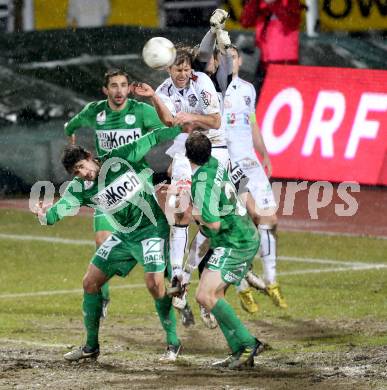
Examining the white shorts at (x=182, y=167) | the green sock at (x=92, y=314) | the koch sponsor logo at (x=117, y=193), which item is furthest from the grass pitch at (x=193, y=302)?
the white shorts at (x=182, y=167)

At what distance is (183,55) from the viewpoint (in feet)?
42.5

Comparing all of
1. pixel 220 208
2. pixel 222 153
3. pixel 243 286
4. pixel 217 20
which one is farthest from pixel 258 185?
pixel 220 208

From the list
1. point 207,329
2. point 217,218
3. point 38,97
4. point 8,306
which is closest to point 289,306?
point 207,329

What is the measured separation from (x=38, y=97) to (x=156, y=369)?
510 inches

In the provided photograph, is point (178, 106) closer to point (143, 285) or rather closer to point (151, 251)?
point (151, 251)

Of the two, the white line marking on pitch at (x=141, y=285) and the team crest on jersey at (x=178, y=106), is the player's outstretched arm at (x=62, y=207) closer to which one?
the team crest on jersey at (x=178, y=106)

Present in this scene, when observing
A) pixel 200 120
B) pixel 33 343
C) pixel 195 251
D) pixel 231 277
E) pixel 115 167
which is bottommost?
pixel 33 343

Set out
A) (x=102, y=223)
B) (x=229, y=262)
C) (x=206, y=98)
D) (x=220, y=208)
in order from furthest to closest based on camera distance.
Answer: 1. (x=102, y=223)
2. (x=206, y=98)
3. (x=229, y=262)
4. (x=220, y=208)

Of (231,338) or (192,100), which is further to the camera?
→ (192,100)

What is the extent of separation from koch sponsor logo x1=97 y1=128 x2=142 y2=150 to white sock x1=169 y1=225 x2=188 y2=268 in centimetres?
125

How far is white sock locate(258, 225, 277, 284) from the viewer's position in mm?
14586

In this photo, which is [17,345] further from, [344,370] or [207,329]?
[344,370]

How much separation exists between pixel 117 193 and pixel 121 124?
1271 mm

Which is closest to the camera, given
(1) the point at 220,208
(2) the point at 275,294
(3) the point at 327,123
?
(1) the point at 220,208
